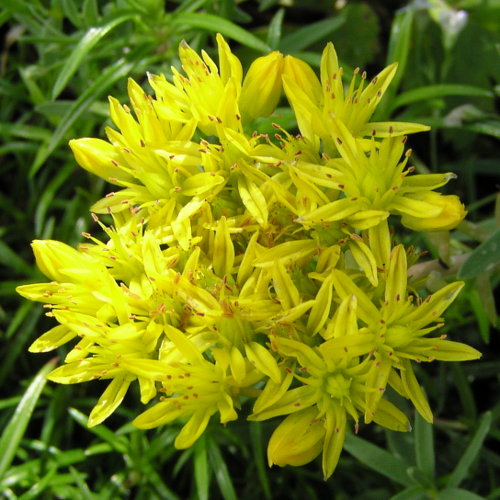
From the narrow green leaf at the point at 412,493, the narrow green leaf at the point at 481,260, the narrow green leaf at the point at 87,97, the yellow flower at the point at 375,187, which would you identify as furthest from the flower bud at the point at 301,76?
the narrow green leaf at the point at 412,493

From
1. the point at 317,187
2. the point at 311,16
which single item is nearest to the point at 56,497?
the point at 317,187

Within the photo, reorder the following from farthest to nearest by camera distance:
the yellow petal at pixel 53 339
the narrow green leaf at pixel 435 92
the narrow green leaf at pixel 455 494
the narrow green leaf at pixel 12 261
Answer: the narrow green leaf at pixel 12 261 < the narrow green leaf at pixel 435 92 < the narrow green leaf at pixel 455 494 < the yellow petal at pixel 53 339

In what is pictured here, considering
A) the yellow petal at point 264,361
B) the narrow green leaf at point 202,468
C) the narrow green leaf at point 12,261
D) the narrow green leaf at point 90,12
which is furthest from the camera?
the narrow green leaf at point 12,261

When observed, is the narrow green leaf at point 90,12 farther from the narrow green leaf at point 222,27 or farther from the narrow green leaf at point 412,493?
the narrow green leaf at point 412,493

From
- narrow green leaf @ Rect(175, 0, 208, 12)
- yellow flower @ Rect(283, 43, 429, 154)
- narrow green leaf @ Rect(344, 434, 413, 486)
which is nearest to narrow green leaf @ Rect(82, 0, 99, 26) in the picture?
narrow green leaf @ Rect(175, 0, 208, 12)

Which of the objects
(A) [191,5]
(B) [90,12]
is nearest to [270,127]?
(A) [191,5]

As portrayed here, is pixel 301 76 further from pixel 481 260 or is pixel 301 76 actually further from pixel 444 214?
pixel 481 260
